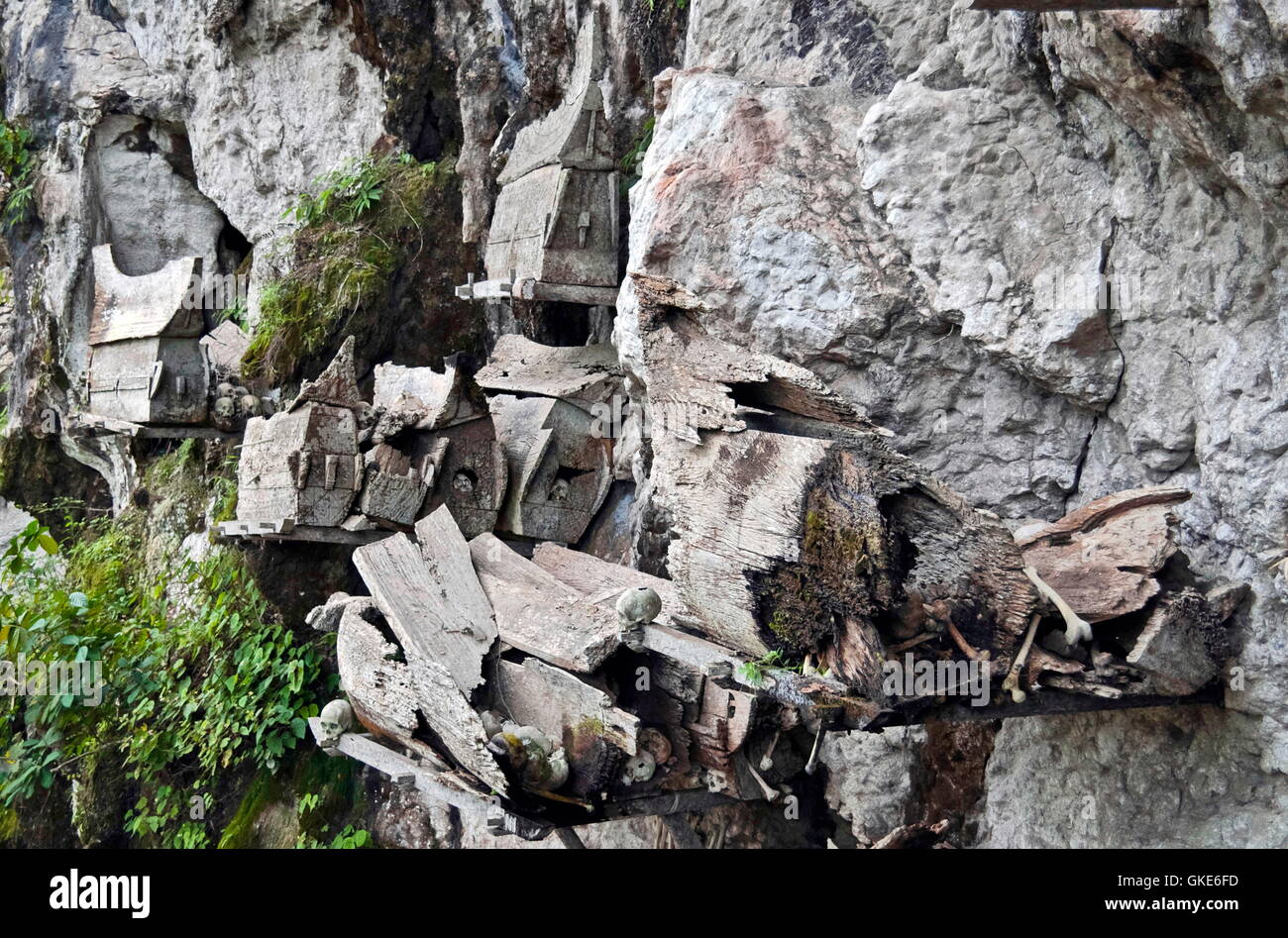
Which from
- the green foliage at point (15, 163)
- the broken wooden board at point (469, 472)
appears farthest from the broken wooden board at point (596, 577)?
the green foliage at point (15, 163)

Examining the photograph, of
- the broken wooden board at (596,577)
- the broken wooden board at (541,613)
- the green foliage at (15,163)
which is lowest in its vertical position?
the broken wooden board at (541,613)

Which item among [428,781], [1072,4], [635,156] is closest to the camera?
[1072,4]

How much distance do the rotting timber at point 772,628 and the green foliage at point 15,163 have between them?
9.58 meters

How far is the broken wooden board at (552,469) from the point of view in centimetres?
700

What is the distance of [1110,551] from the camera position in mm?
3807

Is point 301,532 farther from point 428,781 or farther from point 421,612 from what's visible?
point 428,781

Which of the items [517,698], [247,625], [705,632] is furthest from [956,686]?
[247,625]

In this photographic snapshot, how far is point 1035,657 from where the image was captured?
3623 millimetres

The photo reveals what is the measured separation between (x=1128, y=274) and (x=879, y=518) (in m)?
1.63

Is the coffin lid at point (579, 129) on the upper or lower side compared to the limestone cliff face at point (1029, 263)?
upper

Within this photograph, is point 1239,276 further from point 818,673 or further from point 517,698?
point 517,698

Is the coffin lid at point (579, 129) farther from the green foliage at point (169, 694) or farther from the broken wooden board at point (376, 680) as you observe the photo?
the green foliage at point (169, 694)

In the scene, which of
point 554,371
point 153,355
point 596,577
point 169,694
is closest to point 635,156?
point 554,371

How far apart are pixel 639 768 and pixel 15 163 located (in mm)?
11028
